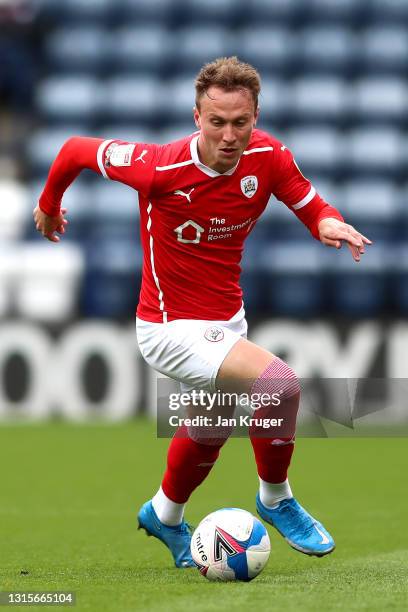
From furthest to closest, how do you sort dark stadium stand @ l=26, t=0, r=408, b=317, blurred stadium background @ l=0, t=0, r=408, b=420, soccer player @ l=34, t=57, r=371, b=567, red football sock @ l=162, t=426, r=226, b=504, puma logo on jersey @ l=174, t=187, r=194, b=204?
dark stadium stand @ l=26, t=0, r=408, b=317
blurred stadium background @ l=0, t=0, r=408, b=420
red football sock @ l=162, t=426, r=226, b=504
puma logo on jersey @ l=174, t=187, r=194, b=204
soccer player @ l=34, t=57, r=371, b=567

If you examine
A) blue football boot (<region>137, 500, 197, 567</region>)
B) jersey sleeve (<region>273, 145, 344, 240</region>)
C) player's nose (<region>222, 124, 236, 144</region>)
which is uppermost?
player's nose (<region>222, 124, 236, 144</region>)

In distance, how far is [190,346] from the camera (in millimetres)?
4531

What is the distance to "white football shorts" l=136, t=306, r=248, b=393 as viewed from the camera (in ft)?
14.7

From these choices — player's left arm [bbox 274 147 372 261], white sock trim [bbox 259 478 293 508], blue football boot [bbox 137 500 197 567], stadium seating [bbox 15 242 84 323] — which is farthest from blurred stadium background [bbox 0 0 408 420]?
player's left arm [bbox 274 147 372 261]

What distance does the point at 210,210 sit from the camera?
4.59m

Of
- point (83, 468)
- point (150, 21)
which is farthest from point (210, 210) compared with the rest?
point (150, 21)

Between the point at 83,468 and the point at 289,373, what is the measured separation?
15.0 ft

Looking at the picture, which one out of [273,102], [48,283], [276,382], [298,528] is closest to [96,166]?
[276,382]

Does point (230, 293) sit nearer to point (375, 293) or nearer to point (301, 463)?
point (301, 463)

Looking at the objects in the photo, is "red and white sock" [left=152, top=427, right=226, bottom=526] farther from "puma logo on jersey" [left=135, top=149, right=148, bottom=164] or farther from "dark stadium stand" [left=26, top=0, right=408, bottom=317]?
"dark stadium stand" [left=26, top=0, right=408, bottom=317]

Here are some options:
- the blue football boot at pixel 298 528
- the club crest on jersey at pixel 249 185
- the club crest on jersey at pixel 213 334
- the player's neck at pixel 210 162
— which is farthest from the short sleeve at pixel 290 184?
the blue football boot at pixel 298 528

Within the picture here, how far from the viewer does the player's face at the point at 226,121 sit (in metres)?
4.40

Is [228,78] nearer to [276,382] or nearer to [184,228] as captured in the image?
[184,228]

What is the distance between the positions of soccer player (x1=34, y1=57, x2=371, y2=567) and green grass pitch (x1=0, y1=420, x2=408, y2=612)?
0.45m
